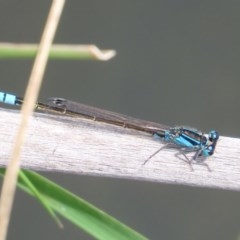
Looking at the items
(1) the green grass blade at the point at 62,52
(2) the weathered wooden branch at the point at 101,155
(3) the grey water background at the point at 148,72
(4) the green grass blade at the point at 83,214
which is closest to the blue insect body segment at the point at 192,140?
(2) the weathered wooden branch at the point at 101,155

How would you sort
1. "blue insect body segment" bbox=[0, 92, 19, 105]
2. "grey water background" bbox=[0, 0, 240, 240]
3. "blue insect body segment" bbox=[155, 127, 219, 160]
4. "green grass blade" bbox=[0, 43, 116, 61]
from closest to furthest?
"green grass blade" bbox=[0, 43, 116, 61] → "blue insect body segment" bbox=[155, 127, 219, 160] → "blue insect body segment" bbox=[0, 92, 19, 105] → "grey water background" bbox=[0, 0, 240, 240]

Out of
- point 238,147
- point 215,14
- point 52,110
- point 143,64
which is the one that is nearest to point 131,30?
point 143,64

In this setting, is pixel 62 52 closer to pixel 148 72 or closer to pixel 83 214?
pixel 83 214

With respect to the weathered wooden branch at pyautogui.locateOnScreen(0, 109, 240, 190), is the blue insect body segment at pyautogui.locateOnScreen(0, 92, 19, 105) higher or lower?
higher

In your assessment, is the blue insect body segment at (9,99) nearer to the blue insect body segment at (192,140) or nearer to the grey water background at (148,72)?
the blue insect body segment at (192,140)

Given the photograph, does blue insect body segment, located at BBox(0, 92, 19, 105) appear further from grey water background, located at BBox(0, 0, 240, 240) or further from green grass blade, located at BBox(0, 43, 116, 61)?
grey water background, located at BBox(0, 0, 240, 240)

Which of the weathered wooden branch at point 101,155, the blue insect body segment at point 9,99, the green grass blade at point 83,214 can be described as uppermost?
the blue insect body segment at point 9,99

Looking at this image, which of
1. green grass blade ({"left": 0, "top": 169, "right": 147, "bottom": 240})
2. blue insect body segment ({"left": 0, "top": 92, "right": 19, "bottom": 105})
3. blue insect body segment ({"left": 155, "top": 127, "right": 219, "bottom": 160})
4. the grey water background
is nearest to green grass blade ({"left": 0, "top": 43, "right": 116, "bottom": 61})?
green grass blade ({"left": 0, "top": 169, "right": 147, "bottom": 240})
